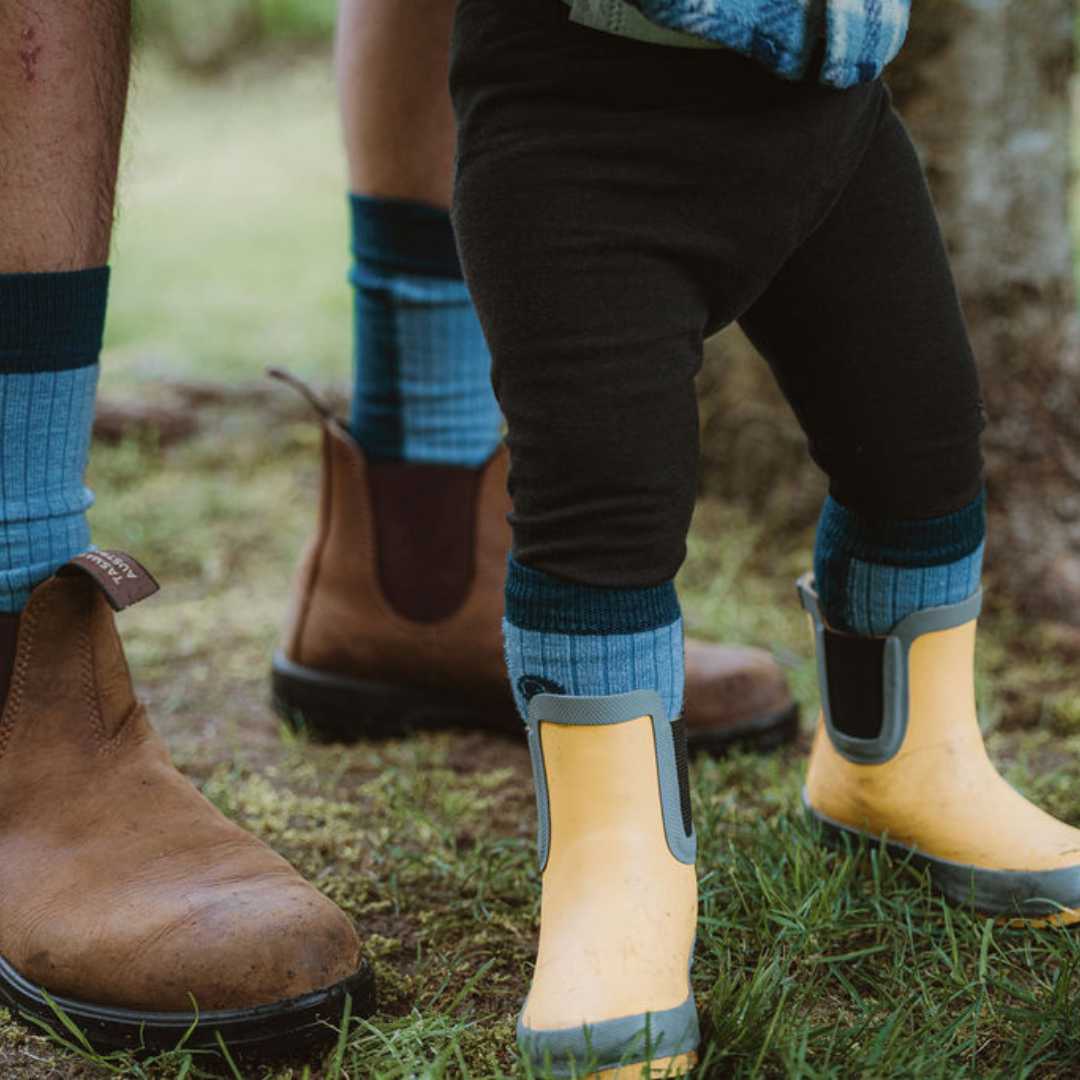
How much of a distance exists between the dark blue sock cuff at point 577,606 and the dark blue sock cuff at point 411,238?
61 centimetres

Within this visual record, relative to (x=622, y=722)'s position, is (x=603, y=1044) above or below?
below

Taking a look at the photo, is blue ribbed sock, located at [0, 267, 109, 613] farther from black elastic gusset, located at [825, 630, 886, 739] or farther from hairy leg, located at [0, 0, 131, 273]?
black elastic gusset, located at [825, 630, 886, 739]

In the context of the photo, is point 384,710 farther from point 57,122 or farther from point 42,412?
point 57,122

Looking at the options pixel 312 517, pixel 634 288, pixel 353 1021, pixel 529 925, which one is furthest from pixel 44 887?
pixel 312 517

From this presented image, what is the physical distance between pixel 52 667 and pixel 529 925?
423mm

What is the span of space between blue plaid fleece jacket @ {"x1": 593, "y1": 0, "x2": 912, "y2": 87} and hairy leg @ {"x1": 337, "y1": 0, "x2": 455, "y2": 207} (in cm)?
61

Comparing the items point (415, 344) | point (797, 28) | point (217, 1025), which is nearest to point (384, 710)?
point (415, 344)

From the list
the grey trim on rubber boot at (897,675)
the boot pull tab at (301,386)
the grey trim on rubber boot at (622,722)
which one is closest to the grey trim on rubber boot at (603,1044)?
the grey trim on rubber boot at (622,722)

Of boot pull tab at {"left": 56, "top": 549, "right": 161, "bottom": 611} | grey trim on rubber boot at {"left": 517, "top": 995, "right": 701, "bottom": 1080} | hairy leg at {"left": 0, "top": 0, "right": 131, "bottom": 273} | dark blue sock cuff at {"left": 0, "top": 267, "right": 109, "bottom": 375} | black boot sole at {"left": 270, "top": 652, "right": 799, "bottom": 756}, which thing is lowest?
black boot sole at {"left": 270, "top": 652, "right": 799, "bottom": 756}

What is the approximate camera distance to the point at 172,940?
36.4 inches

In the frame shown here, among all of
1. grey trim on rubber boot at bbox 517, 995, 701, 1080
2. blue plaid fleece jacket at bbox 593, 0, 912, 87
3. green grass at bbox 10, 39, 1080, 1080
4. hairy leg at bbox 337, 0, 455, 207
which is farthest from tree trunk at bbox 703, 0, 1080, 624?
grey trim on rubber boot at bbox 517, 995, 701, 1080

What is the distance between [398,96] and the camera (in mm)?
1390

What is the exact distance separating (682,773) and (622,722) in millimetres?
74

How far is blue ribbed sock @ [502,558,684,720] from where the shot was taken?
89 cm
